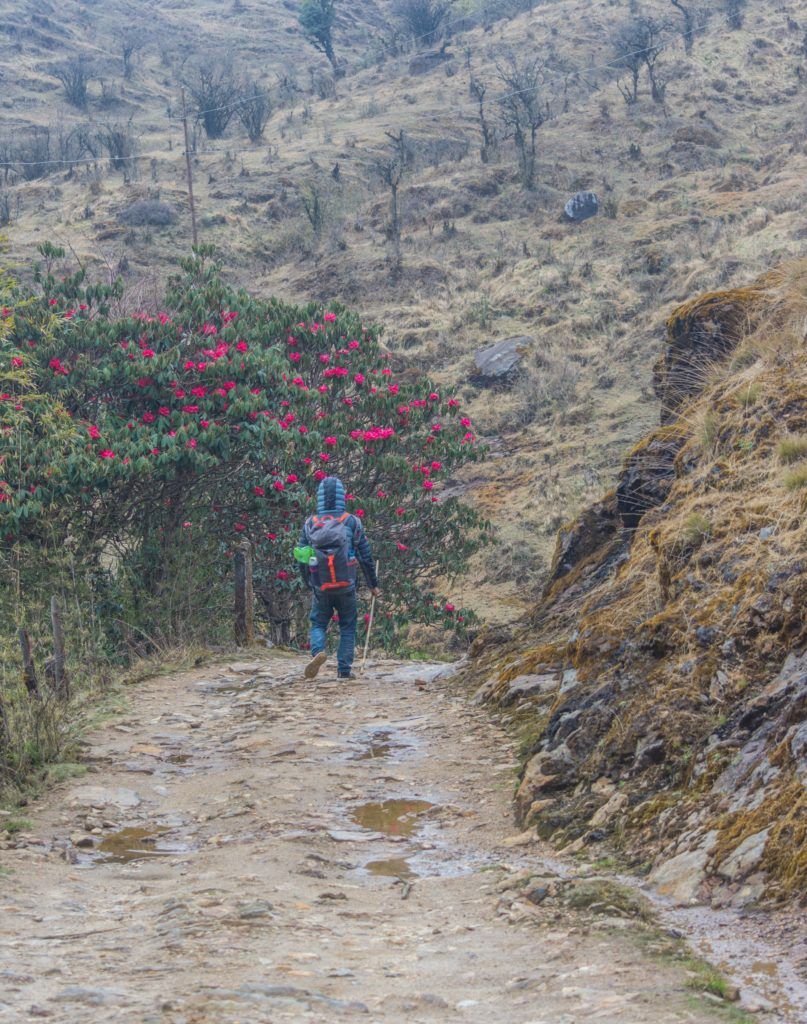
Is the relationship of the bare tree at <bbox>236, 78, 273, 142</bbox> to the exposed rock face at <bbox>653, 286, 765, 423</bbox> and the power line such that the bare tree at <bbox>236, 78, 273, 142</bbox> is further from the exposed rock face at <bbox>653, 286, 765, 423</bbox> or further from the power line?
the exposed rock face at <bbox>653, 286, 765, 423</bbox>

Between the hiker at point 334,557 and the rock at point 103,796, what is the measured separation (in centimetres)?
330

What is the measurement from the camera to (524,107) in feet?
152

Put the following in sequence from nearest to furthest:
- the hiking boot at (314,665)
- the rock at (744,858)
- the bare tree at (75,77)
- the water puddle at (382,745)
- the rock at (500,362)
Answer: the rock at (744,858) < the water puddle at (382,745) < the hiking boot at (314,665) < the rock at (500,362) < the bare tree at (75,77)

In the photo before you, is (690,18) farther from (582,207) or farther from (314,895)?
(314,895)

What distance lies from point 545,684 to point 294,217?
36.7 metres

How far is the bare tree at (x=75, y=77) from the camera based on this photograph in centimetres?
5856

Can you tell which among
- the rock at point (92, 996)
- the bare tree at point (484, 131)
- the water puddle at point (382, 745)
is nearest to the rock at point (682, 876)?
the rock at point (92, 996)

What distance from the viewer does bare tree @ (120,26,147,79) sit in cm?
6519

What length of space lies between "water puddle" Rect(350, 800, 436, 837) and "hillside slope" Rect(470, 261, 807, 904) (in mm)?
655

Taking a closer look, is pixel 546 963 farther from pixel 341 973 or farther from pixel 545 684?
pixel 545 684

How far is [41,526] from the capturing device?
11.1 metres

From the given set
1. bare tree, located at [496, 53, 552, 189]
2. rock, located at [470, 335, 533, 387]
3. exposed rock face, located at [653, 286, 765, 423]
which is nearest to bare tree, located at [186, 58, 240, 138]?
bare tree, located at [496, 53, 552, 189]

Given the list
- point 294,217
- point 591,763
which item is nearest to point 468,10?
point 294,217

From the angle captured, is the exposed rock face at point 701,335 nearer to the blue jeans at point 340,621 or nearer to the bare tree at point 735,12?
the blue jeans at point 340,621
